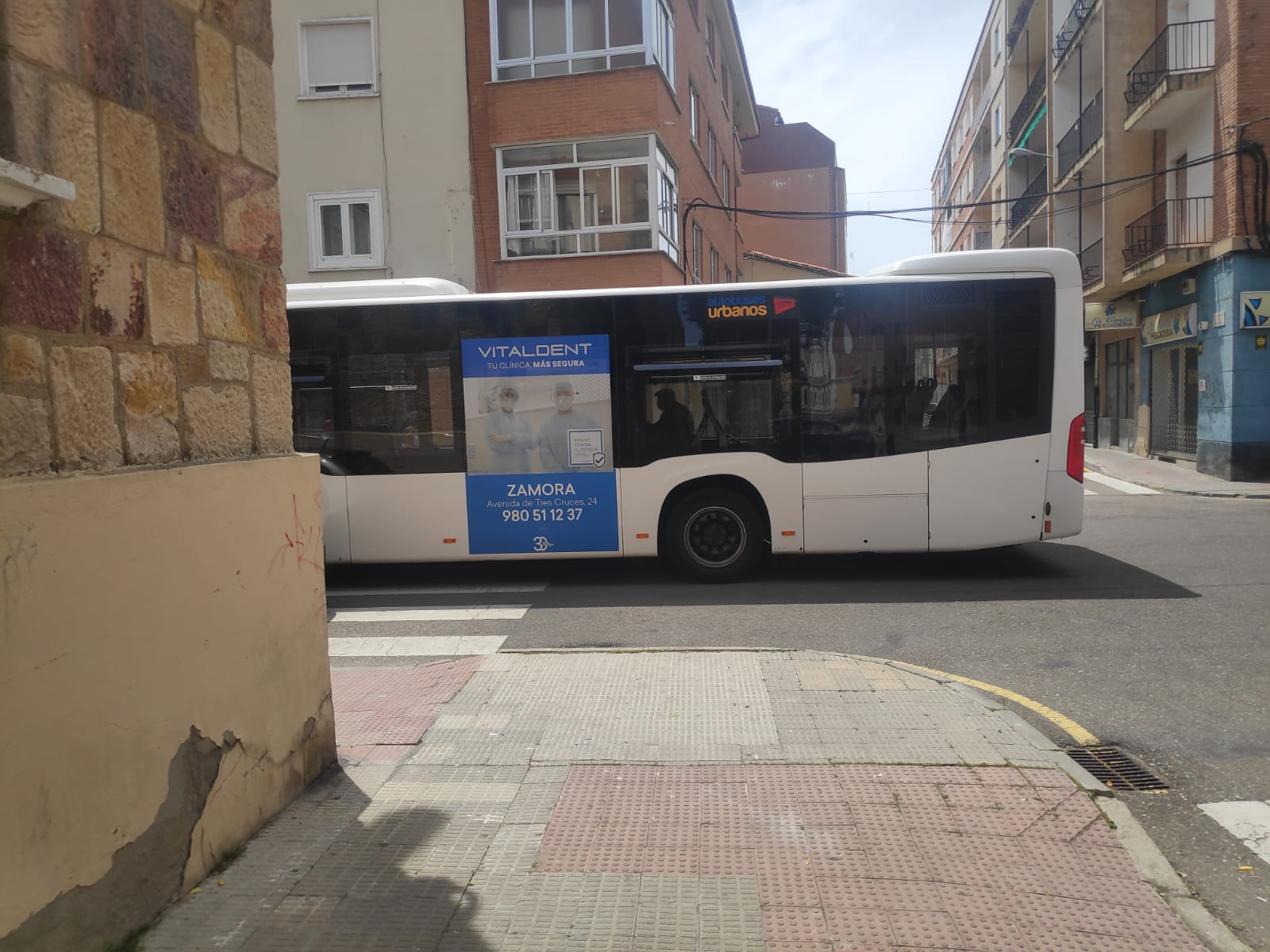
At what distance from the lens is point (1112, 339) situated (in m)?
26.8

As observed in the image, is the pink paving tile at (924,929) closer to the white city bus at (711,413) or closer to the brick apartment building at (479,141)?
the white city bus at (711,413)

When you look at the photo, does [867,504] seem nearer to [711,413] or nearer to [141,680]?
[711,413]

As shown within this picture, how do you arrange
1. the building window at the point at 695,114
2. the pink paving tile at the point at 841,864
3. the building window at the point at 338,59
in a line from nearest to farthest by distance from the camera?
1. the pink paving tile at the point at 841,864
2. the building window at the point at 338,59
3. the building window at the point at 695,114

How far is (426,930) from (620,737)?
5.88 feet

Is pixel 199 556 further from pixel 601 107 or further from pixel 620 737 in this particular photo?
pixel 601 107

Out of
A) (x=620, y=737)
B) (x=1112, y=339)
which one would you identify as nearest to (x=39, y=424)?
(x=620, y=737)

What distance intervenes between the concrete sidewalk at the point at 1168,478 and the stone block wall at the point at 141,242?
1633cm

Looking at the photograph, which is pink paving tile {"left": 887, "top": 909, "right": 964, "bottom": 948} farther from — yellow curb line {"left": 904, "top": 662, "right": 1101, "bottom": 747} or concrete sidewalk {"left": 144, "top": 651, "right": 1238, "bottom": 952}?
yellow curb line {"left": 904, "top": 662, "right": 1101, "bottom": 747}

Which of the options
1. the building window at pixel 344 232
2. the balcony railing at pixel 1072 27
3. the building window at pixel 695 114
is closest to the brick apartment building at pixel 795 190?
the balcony railing at pixel 1072 27

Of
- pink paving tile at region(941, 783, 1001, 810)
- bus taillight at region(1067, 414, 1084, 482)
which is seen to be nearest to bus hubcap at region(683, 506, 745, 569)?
bus taillight at region(1067, 414, 1084, 482)

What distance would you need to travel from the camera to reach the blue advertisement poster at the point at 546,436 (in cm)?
870

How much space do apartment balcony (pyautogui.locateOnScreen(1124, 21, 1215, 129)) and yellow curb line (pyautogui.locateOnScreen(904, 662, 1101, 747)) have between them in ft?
58.8

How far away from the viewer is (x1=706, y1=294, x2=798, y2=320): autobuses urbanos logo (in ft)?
28.2

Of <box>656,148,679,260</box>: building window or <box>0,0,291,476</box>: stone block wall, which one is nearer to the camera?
<box>0,0,291,476</box>: stone block wall
